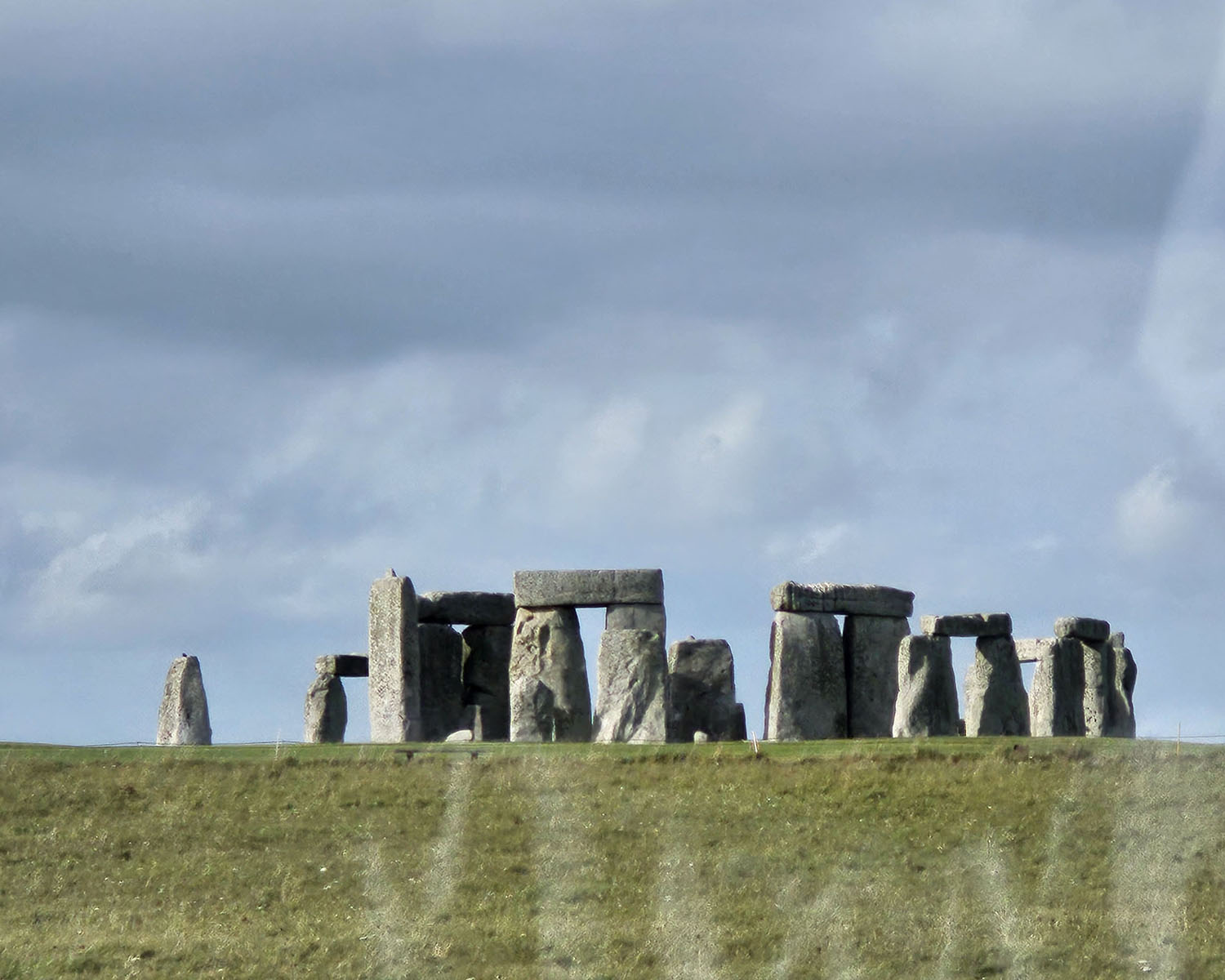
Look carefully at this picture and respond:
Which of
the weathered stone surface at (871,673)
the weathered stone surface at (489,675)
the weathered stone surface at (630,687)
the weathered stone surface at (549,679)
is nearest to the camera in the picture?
the weathered stone surface at (630,687)

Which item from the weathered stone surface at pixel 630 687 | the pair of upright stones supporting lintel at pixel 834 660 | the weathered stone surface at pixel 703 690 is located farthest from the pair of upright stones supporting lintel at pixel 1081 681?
the weathered stone surface at pixel 630 687

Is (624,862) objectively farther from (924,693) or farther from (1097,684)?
(1097,684)

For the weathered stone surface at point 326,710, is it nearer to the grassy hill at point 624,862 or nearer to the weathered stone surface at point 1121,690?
the grassy hill at point 624,862

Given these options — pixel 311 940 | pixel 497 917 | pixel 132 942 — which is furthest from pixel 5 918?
pixel 497 917

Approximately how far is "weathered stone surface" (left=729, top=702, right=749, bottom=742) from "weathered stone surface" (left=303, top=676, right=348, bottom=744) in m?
9.27

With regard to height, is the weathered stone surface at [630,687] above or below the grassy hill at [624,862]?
above

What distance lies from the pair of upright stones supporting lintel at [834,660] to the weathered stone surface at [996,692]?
63.6 inches

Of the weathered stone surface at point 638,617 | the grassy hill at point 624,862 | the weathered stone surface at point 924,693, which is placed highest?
the weathered stone surface at point 638,617

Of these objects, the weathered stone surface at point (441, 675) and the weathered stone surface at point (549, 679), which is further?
the weathered stone surface at point (441, 675)

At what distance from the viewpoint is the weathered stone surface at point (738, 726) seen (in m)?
38.9

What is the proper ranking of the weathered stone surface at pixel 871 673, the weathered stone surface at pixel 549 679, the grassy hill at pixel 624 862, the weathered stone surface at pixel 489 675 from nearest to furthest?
the grassy hill at pixel 624 862 < the weathered stone surface at pixel 549 679 < the weathered stone surface at pixel 871 673 < the weathered stone surface at pixel 489 675

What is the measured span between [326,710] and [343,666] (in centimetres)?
109

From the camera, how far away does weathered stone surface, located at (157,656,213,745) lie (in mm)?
42062

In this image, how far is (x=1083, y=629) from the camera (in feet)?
143
